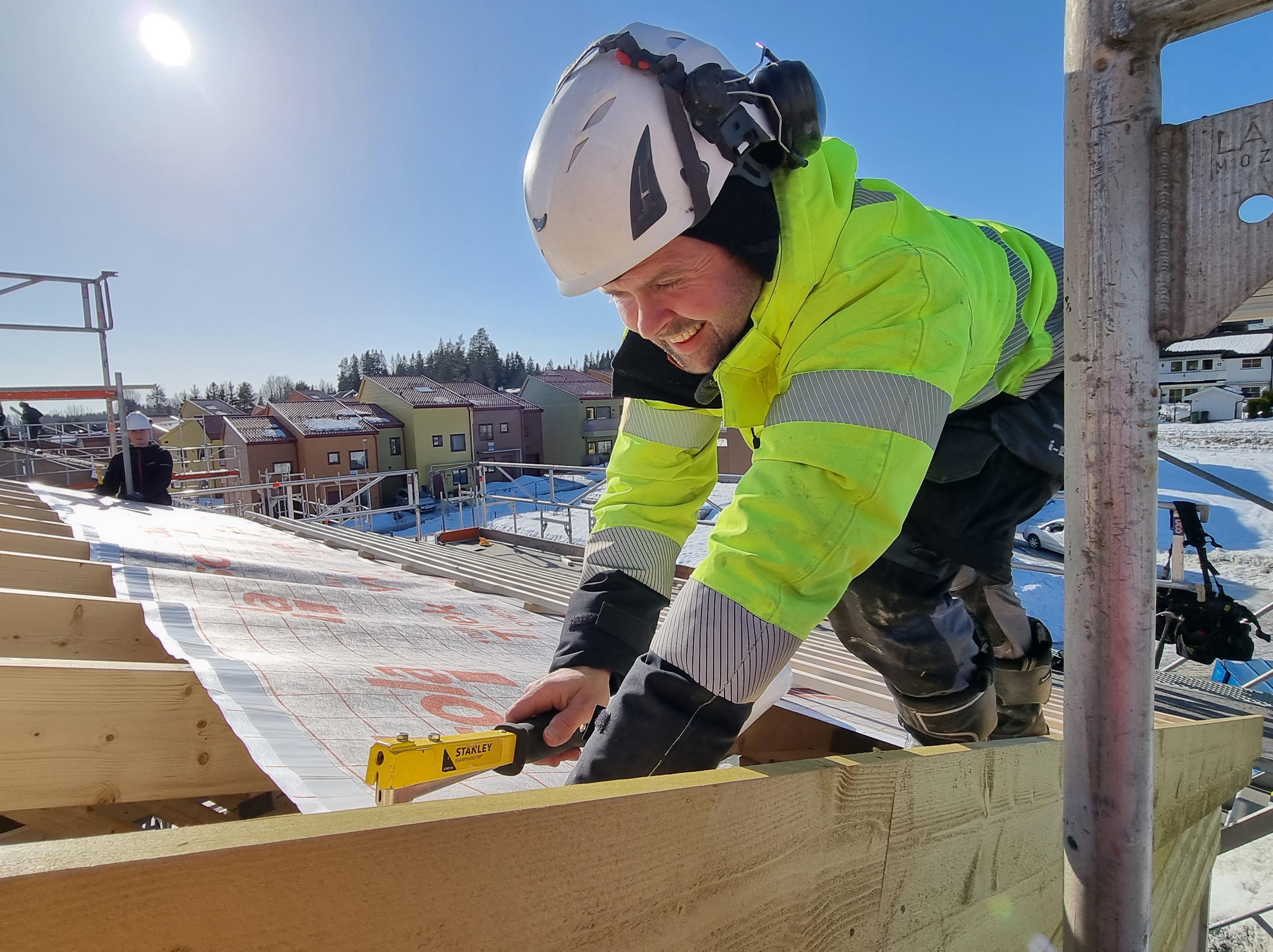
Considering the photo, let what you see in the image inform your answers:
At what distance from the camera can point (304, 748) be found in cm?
142

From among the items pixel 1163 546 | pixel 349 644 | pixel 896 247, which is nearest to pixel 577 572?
pixel 349 644

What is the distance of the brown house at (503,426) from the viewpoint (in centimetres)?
3781

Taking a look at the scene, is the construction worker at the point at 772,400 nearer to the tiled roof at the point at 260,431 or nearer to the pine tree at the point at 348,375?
the tiled roof at the point at 260,431

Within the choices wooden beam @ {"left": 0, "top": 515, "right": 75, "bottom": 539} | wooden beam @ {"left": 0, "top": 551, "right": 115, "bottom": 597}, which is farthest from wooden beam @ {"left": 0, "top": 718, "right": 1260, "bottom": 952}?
wooden beam @ {"left": 0, "top": 515, "right": 75, "bottom": 539}

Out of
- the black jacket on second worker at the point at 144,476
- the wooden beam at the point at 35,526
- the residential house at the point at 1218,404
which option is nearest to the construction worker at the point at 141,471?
the black jacket on second worker at the point at 144,476

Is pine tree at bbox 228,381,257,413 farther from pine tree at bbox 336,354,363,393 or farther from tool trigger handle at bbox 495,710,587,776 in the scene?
tool trigger handle at bbox 495,710,587,776

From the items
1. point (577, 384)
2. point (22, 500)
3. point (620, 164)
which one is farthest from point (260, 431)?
point (620, 164)

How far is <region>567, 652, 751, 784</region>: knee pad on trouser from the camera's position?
109 cm

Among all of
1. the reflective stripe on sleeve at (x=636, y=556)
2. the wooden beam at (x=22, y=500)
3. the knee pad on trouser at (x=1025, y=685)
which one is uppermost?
the reflective stripe on sleeve at (x=636, y=556)

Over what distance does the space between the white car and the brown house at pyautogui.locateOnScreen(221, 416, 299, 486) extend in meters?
28.4

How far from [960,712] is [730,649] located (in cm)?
122

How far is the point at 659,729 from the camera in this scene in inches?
43.9

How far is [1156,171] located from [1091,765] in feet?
2.73

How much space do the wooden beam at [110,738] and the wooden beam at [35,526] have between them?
3420 millimetres
